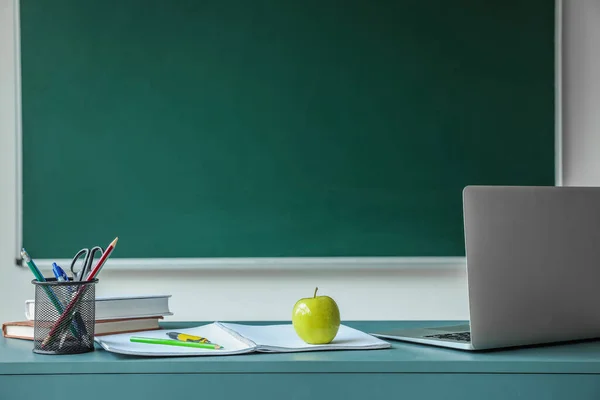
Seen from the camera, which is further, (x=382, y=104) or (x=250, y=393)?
(x=382, y=104)

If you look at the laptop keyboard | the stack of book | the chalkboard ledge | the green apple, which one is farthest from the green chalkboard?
the green apple

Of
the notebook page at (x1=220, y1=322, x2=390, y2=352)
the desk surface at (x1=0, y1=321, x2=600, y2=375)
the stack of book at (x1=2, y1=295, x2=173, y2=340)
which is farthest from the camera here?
the stack of book at (x1=2, y1=295, x2=173, y2=340)

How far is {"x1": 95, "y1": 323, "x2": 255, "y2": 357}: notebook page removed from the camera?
3.84 feet

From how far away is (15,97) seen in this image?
2.21 meters

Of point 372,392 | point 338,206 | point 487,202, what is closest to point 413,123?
point 338,206

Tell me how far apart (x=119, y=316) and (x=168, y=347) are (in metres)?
0.25

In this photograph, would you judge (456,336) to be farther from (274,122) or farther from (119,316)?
(274,122)

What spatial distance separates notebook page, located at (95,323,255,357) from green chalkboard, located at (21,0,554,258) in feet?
2.62

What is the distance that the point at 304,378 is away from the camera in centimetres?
114

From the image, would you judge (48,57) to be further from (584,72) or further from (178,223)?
(584,72)

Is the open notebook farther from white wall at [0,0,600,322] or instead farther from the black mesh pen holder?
white wall at [0,0,600,322]

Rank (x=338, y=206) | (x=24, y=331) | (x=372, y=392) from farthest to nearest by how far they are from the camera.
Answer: (x=338, y=206)
(x=24, y=331)
(x=372, y=392)

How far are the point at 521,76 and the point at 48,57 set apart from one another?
5.21 ft

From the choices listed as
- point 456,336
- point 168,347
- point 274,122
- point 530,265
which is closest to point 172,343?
point 168,347
